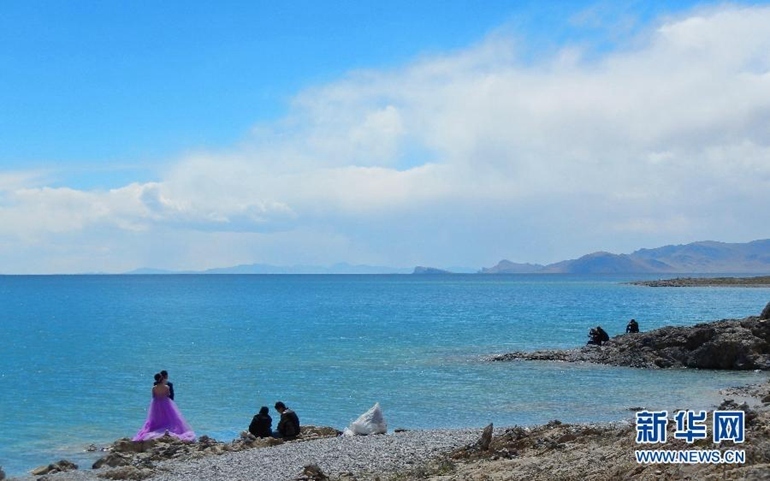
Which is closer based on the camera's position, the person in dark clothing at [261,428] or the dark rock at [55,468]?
the dark rock at [55,468]

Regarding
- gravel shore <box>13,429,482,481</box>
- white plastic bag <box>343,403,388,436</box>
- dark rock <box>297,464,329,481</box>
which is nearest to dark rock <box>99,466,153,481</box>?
gravel shore <box>13,429,482,481</box>

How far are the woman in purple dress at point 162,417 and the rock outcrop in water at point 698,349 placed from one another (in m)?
21.9

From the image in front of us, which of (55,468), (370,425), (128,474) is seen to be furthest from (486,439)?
(55,468)

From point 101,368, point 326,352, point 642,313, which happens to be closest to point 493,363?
point 326,352

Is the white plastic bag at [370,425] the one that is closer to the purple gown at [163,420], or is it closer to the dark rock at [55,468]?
the purple gown at [163,420]

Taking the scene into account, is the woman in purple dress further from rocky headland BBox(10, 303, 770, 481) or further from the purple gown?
rocky headland BBox(10, 303, 770, 481)

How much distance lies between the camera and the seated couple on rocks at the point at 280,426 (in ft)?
66.0

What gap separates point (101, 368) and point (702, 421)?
35738mm

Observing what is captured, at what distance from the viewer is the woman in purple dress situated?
21094 mm

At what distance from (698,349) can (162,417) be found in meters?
24.8

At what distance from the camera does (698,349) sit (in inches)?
1388

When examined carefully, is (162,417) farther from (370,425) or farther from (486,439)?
(486,439)

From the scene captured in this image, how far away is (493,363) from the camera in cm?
3850

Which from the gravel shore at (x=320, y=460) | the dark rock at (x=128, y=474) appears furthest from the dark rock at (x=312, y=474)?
the dark rock at (x=128, y=474)
